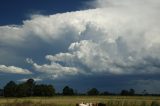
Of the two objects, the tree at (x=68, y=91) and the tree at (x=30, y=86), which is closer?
the tree at (x=30, y=86)

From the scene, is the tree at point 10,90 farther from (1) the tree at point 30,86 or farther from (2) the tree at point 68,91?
(2) the tree at point 68,91

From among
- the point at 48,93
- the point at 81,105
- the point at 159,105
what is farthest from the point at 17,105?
the point at 48,93

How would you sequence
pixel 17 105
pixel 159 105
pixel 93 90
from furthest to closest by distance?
pixel 93 90, pixel 159 105, pixel 17 105

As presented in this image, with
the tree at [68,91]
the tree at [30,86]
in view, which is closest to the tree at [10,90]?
the tree at [30,86]

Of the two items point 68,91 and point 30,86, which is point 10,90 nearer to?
point 30,86

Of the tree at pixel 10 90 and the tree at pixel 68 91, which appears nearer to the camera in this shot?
the tree at pixel 10 90

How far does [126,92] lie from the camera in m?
174

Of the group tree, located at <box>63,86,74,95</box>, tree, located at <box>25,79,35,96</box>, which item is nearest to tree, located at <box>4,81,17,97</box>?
tree, located at <box>25,79,35,96</box>

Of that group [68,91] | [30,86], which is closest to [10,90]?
[30,86]

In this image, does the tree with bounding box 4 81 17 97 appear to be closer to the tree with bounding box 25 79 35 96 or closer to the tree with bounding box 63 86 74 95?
the tree with bounding box 25 79 35 96

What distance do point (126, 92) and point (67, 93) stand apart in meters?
28.0

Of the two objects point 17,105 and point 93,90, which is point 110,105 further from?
point 93,90

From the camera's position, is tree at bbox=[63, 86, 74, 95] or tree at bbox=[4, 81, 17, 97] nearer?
tree at bbox=[4, 81, 17, 97]

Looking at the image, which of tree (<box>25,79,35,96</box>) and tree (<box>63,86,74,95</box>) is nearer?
tree (<box>25,79,35,96</box>)
